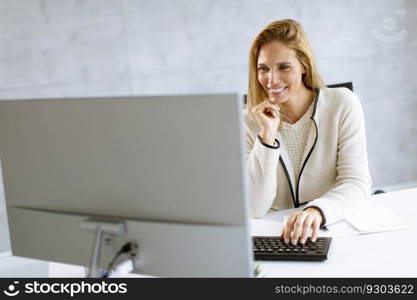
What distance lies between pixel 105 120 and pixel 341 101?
Answer: 1.18 metres

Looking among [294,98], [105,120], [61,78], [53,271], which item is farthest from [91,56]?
[105,120]

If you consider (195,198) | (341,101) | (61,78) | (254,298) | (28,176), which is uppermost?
(61,78)

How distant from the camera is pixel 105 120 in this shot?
1203mm

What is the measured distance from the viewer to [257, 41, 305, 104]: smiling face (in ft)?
6.95

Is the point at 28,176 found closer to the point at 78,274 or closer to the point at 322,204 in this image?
the point at 78,274

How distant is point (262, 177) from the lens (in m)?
2.03

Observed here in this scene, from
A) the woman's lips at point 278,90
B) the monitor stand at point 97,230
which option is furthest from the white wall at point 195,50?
the monitor stand at point 97,230

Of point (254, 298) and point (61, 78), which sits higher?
point (61, 78)

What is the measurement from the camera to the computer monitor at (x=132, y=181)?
111cm

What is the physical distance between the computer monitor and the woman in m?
0.83

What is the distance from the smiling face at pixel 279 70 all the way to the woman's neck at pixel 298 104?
6cm

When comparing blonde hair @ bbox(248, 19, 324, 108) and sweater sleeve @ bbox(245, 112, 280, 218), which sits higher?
blonde hair @ bbox(248, 19, 324, 108)

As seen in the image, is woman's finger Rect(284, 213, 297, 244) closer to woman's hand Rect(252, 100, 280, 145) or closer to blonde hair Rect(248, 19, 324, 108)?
woman's hand Rect(252, 100, 280, 145)

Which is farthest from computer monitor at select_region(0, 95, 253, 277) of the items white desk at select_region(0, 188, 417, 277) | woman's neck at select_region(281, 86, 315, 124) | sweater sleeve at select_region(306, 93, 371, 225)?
woman's neck at select_region(281, 86, 315, 124)
